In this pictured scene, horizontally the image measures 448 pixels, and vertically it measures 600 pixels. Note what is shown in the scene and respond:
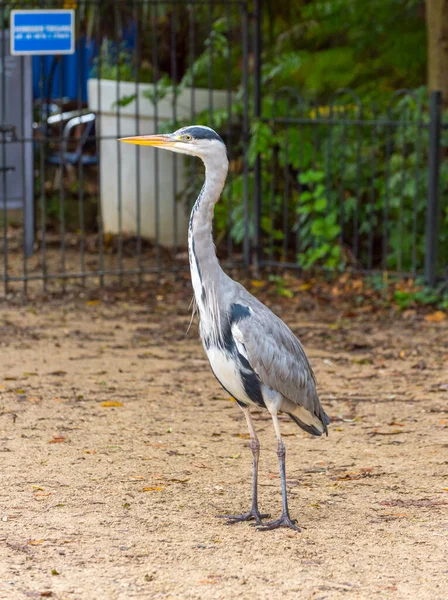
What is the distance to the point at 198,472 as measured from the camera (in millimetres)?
5359

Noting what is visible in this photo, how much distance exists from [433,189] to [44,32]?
170 inches

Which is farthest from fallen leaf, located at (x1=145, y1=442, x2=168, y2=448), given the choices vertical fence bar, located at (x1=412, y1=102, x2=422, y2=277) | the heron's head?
vertical fence bar, located at (x1=412, y1=102, x2=422, y2=277)

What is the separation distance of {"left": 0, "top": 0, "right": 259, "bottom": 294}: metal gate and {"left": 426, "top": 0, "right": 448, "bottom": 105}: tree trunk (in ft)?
6.19

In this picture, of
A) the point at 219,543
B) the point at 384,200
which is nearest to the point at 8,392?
the point at 219,543

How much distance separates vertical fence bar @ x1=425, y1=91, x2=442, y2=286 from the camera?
9.37m

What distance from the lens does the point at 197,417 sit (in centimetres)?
642

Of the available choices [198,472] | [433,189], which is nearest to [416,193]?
[433,189]

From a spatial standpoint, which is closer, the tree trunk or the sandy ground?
the sandy ground

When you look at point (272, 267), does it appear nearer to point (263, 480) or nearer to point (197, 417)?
point (197, 417)

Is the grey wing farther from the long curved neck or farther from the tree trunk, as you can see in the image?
the tree trunk

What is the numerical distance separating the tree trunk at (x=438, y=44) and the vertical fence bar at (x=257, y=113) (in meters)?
1.81

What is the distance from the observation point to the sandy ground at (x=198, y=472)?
13.3 feet

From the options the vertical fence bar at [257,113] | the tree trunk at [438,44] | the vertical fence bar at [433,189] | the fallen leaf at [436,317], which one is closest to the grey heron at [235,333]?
the fallen leaf at [436,317]

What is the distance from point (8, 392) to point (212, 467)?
199 centimetres
